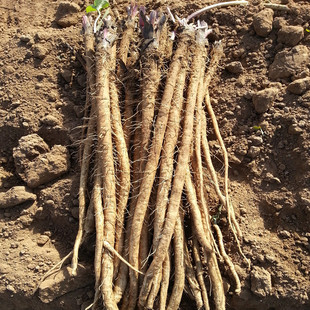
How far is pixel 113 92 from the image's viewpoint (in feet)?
5.63

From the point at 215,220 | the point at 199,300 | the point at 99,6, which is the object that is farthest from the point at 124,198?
the point at 99,6

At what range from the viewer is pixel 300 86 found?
65.2 inches

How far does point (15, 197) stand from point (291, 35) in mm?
1746

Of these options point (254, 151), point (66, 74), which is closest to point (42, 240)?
point (66, 74)

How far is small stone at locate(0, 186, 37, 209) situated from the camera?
5.45 feet

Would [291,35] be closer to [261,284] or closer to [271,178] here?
[271,178]

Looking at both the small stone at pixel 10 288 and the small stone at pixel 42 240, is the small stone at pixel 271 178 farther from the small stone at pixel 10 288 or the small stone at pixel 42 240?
the small stone at pixel 10 288

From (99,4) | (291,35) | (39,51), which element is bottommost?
(39,51)

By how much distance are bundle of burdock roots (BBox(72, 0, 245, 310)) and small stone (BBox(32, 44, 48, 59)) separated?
0.31 metres

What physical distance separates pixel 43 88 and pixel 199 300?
4.66 feet

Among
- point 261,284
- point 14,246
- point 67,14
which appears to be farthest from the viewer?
point 67,14

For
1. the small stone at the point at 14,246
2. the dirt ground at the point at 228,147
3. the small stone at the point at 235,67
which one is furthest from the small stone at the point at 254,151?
the small stone at the point at 14,246

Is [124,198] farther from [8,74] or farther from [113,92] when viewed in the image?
[8,74]

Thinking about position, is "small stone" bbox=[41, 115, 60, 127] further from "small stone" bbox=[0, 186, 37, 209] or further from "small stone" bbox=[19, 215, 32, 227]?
"small stone" bbox=[19, 215, 32, 227]
